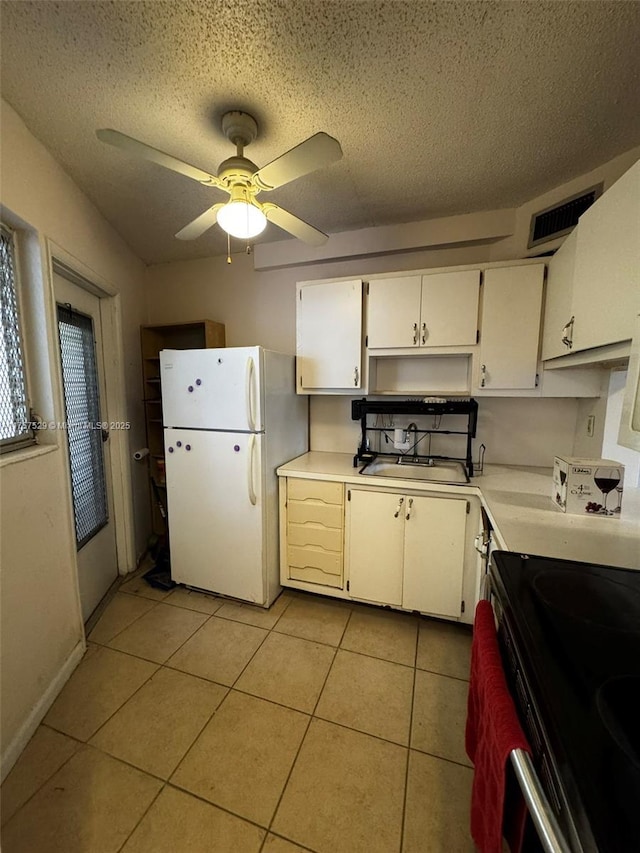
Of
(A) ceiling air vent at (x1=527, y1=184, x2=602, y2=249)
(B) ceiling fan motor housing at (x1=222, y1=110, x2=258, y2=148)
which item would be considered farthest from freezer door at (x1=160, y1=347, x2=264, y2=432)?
(A) ceiling air vent at (x1=527, y1=184, x2=602, y2=249)

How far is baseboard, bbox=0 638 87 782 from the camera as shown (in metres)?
1.26

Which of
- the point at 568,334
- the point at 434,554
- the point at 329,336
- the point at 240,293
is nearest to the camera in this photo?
the point at 568,334

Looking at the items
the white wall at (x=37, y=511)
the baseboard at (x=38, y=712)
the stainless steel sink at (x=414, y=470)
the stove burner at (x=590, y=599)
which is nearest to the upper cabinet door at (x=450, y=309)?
the stainless steel sink at (x=414, y=470)

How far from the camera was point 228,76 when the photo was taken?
121 centimetres

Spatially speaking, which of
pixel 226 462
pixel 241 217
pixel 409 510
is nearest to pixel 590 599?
pixel 409 510

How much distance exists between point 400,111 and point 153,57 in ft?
3.03

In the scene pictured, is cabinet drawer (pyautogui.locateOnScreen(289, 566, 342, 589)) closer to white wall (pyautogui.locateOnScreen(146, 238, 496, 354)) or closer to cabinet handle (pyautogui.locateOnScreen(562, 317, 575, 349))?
white wall (pyautogui.locateOnScreen(146, 238, 496, 354))

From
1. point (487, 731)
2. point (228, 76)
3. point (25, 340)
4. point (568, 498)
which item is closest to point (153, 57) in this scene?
point (228, 76)

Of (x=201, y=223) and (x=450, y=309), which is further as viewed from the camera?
(x=450, y=309)

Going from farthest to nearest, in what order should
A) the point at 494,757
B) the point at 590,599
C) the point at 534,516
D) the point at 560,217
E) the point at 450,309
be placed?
the point at 450,309, the point at 560,217, the point at 534,516, the point at 590,599, the point at 494,757

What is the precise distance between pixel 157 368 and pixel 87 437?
0.86 m

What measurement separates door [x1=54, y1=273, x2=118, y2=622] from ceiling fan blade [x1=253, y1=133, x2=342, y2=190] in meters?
1.35

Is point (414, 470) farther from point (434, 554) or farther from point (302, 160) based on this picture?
point (302, 160)

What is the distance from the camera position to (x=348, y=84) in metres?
1.26
